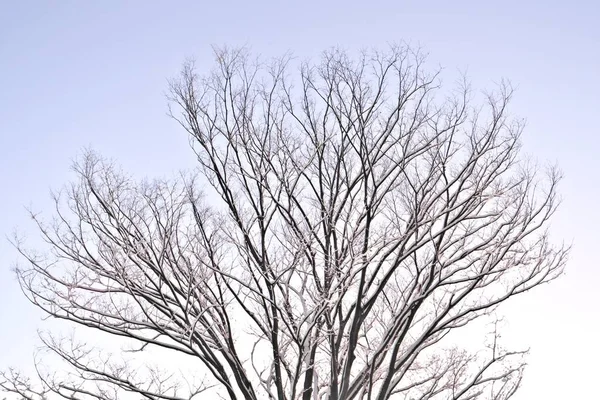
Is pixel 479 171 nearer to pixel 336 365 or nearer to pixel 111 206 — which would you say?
pixel 336 365

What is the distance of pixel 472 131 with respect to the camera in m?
10.4

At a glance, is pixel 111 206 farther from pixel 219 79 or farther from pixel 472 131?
pixel 472 131

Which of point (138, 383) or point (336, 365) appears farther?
point (138, 383)

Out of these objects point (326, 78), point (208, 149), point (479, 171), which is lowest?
point (479, 171)

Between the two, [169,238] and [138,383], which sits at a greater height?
[169,238]

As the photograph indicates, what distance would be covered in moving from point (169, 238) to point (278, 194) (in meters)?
1.88

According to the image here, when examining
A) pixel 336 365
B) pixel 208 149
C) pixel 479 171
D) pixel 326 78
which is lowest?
pixel 336 365

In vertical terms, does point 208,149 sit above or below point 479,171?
above

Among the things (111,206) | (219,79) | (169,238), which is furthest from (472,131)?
(111,206)

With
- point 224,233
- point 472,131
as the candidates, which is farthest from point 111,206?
point 472,131

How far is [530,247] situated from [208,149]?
5.61 m

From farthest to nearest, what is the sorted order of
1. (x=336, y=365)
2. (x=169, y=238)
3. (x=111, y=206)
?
(x=111, y=206) → (x=169, y=238) → (x=336, y=365)

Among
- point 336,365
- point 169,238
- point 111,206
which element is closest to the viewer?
point 336,365

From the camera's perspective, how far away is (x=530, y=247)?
35.3 ft
